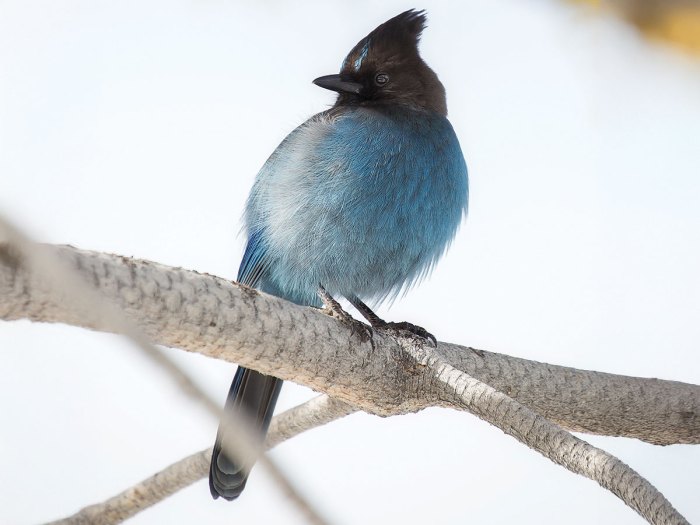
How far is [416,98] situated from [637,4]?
2.20m

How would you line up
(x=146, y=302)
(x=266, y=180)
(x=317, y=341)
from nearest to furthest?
(x=146, y=302) < (x=317, y=341) < (x=266, y=180)

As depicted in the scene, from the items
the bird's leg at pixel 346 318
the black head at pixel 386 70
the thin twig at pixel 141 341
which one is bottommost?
the bird's leg at pixel 346 318

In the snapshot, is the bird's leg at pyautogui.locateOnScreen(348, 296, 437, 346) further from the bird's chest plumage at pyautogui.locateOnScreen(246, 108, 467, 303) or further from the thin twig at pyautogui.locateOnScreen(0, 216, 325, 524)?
the thin twig at pyautogui.locateOnScreen(0, 216, 325, 524)

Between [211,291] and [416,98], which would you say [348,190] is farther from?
[211,291]

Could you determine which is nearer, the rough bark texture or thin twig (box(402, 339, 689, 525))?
thin twig (box(402, 339, 689, 525))

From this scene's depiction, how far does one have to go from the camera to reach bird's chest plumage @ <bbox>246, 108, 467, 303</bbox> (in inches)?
150

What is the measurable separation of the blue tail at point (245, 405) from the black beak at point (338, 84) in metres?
1.39

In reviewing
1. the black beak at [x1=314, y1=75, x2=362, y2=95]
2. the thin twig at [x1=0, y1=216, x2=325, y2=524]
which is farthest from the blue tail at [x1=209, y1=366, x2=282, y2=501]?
the thin twig at [x1=0, y1=216, x2=325, y2=524]

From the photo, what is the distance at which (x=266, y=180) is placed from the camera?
418 cm

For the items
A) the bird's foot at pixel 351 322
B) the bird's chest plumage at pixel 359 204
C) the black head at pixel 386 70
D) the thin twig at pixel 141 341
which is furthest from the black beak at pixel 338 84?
the thin twig at pixel 141 341

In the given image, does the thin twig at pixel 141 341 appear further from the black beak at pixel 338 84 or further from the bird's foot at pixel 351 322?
the black beak at pixel 338 84

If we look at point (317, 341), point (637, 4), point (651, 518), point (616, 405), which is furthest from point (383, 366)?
point (637, 4)

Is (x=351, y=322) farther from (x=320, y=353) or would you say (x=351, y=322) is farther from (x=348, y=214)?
(x=348, y=214)

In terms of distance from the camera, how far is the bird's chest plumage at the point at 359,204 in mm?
3814
